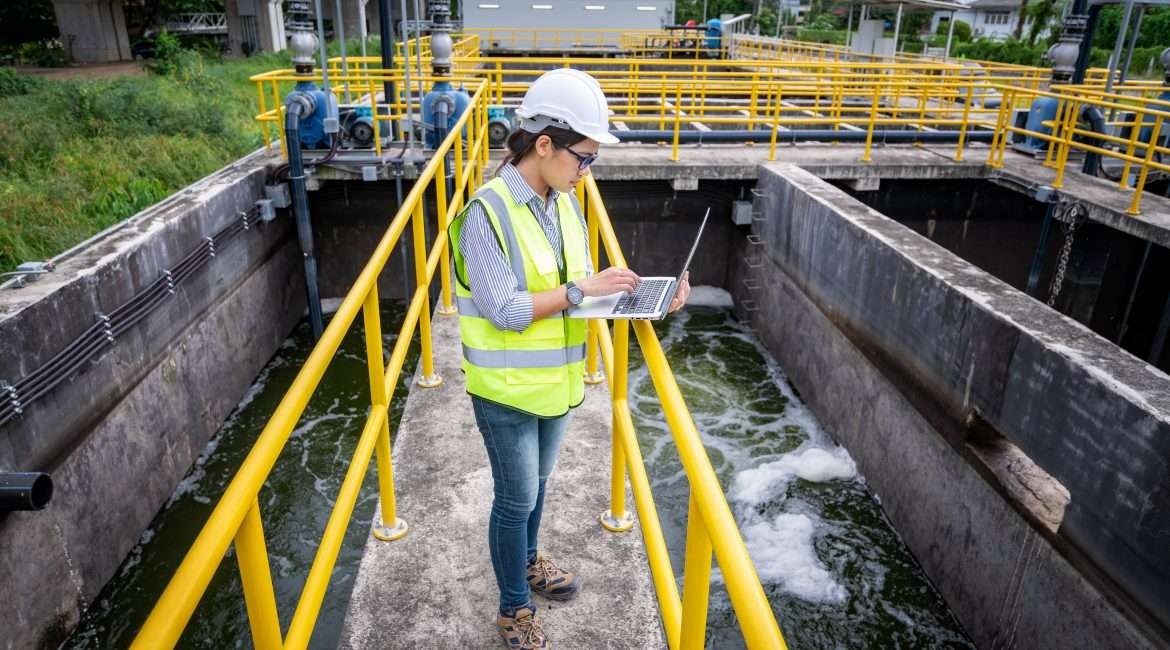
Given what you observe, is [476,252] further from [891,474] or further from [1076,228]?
[1076,228]

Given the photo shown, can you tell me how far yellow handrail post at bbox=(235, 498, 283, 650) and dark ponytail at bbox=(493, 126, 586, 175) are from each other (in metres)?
0.99

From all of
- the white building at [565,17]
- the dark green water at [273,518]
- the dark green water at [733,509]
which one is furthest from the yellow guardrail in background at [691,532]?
the white building at [565,17]

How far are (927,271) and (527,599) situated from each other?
4.11 meters

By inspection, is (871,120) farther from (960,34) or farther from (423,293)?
(960,34)

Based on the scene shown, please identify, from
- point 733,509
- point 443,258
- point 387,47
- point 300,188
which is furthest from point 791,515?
point 387,47

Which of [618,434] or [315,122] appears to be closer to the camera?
[618,434]

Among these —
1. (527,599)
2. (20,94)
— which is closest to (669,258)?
(527,599)

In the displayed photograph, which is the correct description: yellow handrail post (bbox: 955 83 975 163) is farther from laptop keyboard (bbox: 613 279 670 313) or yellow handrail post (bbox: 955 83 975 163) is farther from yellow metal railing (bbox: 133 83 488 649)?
laptop keyboard (bbox: 613 279 670 313)

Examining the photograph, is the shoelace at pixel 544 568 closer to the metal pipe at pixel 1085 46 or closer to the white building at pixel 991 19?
the metal pipe at pixel 1085 46

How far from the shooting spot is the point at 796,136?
10445 millimetres

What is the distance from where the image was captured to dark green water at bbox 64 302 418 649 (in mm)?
4930

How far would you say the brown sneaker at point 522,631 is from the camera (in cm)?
230

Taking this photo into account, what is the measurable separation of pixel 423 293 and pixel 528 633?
1.73 metres

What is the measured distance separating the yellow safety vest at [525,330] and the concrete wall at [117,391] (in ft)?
11.4
